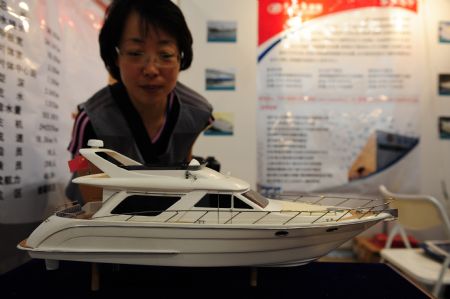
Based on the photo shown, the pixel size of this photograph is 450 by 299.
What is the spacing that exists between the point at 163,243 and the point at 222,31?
1.33 meters

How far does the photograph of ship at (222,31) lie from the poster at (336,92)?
22cm

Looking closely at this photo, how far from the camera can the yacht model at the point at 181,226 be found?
84 cm

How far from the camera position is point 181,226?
2.70ft

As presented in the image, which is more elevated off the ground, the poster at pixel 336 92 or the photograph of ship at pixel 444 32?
the photograph of ship at pixel 444 32

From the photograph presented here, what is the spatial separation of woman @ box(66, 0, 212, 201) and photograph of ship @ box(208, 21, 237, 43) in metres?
0.66

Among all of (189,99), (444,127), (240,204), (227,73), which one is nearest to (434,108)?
(444,127)

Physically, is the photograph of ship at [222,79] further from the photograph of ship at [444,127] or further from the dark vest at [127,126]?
the photograph of ship at [444,127]

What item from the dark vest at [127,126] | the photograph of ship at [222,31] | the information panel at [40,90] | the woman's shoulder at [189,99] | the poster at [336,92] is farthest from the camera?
the poster at [336,92]

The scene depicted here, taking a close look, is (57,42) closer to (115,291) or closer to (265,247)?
(115,291)

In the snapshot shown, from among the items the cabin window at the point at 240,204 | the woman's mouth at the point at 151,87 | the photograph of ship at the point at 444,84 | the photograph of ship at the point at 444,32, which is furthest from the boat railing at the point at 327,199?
the photograph of ship at the point at 444,32

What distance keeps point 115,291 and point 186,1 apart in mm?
1537

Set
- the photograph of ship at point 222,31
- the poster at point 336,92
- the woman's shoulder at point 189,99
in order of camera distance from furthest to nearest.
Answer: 1. the poster at point 336,92
2. the photograph of ship at point 222,31
3. the woman's shoulder at point 189,99

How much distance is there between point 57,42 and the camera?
4.04 feet

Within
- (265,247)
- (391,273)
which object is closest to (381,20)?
(391,273)
